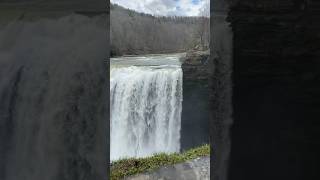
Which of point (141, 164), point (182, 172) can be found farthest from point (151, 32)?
point (182, 172)

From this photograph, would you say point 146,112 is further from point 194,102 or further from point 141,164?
point 141,164

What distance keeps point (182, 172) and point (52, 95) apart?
13.5 ft

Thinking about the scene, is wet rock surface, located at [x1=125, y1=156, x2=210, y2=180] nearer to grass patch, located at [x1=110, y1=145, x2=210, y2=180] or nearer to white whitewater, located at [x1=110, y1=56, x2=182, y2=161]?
grass patch, located at [x1=110, y1=145, x2=210, y2=180]

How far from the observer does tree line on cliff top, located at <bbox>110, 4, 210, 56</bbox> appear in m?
24.4

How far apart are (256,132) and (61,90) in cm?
87

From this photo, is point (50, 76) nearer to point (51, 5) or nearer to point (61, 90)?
point (61, 90)

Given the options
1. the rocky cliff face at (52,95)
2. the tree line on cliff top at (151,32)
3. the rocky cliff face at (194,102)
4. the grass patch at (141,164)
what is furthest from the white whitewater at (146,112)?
the rocky cliff face at (52,95)

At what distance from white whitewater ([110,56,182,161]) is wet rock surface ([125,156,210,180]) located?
7515mm

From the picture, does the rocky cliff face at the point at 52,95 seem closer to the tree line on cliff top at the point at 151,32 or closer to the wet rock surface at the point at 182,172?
the wet rock surface at the point at 182,172

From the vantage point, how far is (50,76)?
6.98 ft

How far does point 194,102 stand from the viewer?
1527cm

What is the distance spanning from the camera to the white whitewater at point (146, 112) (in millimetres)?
13969

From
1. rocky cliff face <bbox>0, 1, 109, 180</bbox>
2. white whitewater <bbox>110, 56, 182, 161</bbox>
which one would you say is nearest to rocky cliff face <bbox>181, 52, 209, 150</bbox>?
white whitewater <bbox>110, 56, 182, 161</bbox>

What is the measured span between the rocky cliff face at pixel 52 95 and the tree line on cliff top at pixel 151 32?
69.9ft
